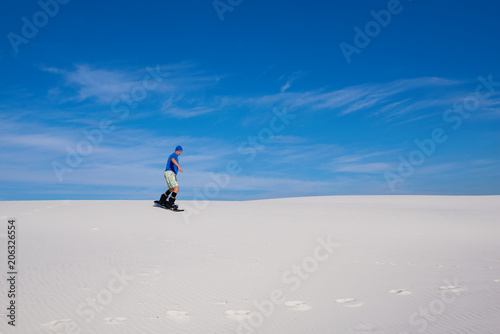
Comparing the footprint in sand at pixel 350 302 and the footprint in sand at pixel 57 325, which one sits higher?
the footprint in sand at pixel 350 302

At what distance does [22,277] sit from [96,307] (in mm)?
2054

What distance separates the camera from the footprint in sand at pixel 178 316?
3.97 meters

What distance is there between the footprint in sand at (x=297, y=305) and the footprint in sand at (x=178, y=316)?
1.39 metres

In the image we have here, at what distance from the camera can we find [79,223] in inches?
424

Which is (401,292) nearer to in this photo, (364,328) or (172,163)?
(364,328)

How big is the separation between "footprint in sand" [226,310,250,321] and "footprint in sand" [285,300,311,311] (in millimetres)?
638

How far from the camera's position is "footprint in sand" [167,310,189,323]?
3973 millimetres

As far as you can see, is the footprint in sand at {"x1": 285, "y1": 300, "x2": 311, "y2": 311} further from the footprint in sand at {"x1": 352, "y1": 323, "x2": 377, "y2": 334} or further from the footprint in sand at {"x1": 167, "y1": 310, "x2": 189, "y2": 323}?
the footprint in sand at {"x1": 167, "y1": 310, "x2": 189, "y2": 323}

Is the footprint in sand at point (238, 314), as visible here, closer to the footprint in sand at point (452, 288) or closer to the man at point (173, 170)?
the footprint in sand at point (452, 288)

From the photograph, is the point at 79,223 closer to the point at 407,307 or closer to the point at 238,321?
the point at 238,321

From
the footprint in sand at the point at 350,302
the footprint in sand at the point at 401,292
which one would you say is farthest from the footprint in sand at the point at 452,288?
the footprint in sand at the point at 350,302

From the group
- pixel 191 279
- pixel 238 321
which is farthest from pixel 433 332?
pixel 191 279

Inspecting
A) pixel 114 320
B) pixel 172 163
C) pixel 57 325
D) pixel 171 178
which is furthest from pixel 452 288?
pixel 172 163

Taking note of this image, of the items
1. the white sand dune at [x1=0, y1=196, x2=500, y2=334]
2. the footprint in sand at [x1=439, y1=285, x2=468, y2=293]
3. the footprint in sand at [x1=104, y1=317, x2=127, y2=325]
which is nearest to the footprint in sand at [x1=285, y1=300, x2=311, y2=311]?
the white sand dune at [x1=0, y1=196, x2=500, y2=334]
